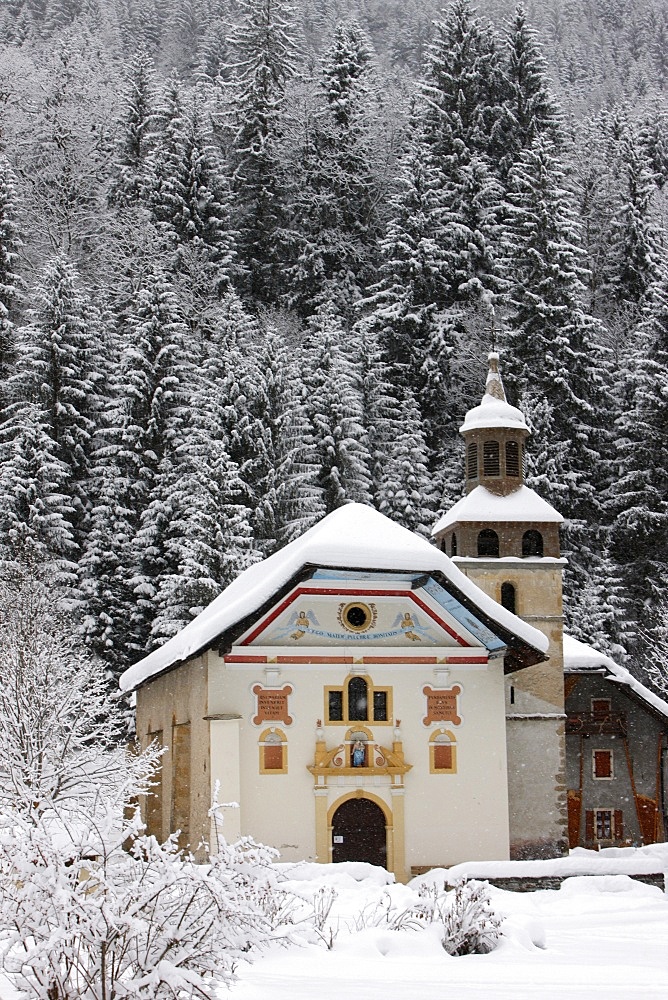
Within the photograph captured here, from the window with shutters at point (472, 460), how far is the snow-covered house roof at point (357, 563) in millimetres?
7805

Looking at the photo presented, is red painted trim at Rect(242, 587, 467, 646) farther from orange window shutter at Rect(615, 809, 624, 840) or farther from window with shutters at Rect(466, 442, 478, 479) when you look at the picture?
orange window shutter at Rect(615, 809, 624, 840)

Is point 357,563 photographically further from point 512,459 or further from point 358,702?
point 512,459

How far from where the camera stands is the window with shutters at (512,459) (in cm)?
3044

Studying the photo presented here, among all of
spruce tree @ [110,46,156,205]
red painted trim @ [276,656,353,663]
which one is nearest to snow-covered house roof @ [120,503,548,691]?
red painted trim @ [276,656,353,663]

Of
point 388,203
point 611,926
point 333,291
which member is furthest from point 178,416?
point 611,926

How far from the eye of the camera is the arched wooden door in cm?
2220

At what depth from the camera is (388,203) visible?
57.2 m

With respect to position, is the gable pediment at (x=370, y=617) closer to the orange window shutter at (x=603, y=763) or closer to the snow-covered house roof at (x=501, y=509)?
the snow-covered house roof at (x=501, y=509)

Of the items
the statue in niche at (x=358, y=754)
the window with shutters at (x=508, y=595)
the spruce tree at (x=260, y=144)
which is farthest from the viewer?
the spruce tree at (x=260, y=144)

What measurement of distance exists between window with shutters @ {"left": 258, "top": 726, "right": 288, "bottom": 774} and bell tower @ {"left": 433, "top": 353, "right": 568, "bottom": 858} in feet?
23.2

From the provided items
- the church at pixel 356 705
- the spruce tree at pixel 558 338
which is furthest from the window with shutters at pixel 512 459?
the spruce tree at pixel 558 338

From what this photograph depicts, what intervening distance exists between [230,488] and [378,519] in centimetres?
1648

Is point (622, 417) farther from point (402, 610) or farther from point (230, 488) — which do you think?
point (402, 610)

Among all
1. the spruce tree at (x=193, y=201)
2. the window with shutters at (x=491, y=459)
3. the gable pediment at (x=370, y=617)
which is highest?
the spruce tree at (x=193, y=201)
